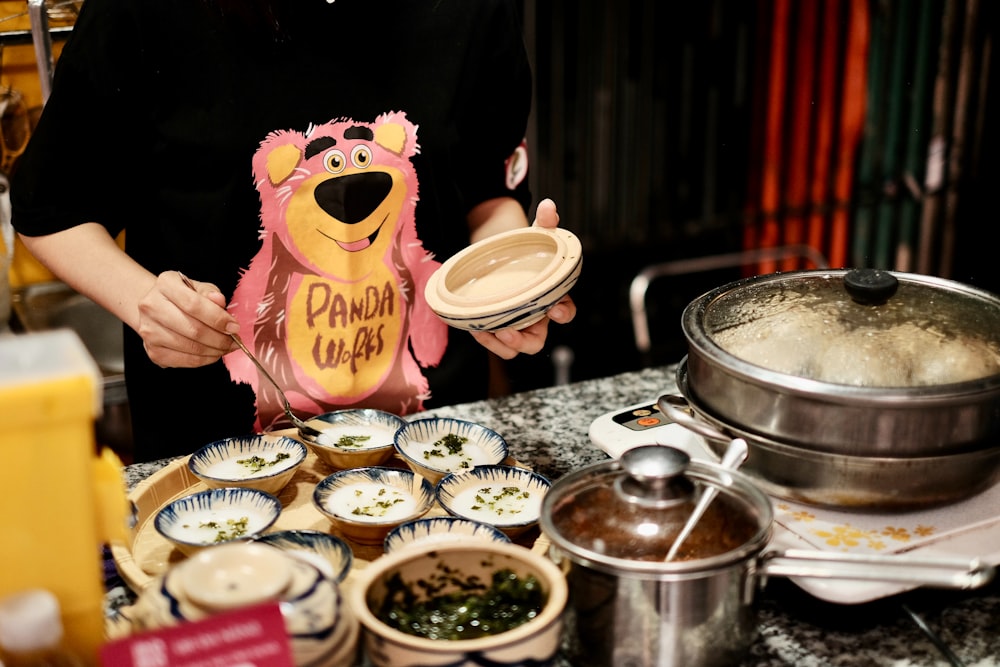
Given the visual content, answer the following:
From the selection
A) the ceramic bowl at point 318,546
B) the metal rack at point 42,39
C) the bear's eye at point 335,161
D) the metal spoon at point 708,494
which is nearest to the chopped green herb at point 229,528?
the ceramic bowl at point 318,546

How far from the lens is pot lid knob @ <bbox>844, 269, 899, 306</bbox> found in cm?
128

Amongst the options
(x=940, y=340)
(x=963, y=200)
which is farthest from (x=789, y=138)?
(x=940, y=340)

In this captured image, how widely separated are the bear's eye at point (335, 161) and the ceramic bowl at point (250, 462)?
1.64 feet

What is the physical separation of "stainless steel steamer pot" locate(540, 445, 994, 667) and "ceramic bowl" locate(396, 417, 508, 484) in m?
0.40

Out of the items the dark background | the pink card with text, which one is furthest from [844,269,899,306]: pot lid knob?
the dark background

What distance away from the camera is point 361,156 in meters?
1.79

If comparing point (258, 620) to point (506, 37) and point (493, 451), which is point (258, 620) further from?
point (506, 37)

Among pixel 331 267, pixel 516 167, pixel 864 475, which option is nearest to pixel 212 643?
pixel 864 475

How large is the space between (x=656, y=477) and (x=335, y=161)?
0.95 metres

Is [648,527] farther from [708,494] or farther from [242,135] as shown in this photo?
[242,135]

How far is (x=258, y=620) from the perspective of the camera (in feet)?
2.89

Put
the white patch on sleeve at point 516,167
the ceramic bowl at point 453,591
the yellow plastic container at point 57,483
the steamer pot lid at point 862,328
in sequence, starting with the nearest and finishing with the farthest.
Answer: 1. the yellow plastic container at point 57,483
2. the ceramic bowl at point 453,591
3. the steamer pot lid at point 862,328
4. the white patch on sleeve at point 516,167

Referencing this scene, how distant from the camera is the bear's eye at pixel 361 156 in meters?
1.78

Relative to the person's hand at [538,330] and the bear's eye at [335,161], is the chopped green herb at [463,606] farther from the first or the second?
the bear's eye at [335,161]
